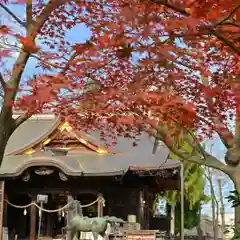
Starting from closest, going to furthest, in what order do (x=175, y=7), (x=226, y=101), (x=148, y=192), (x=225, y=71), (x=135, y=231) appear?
1. (x=175, y=7)
2. (x=226, y=101)
3. (x=225, y=71)
4. (x=135, y=231)
5. (x=148, y=192)

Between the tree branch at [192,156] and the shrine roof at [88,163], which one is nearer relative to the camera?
the tree branch at [192,156]

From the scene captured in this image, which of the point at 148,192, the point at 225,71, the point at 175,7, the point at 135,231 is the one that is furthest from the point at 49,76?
the point at 148,192

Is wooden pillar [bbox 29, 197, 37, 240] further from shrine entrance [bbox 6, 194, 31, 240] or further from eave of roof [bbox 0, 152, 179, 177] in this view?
shrine entrance [bbox 6, 194, 31, 240]

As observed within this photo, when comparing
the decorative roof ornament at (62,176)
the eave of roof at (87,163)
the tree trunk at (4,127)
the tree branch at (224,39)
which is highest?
the eave of roof at (87,163)

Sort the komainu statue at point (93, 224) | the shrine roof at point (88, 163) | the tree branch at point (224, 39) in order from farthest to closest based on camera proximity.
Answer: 1. the shrine roof at point (88, 163)
2. the komainu statue at point (93, 224)
3. the tree branch at point (224, 39)

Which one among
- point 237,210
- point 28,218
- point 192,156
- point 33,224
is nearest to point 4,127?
point 192,156

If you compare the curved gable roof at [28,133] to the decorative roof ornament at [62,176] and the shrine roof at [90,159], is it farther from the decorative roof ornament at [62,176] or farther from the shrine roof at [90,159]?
the decorative roof ornament at [62,176]

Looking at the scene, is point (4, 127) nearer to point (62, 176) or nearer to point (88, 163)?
point (62, 176)

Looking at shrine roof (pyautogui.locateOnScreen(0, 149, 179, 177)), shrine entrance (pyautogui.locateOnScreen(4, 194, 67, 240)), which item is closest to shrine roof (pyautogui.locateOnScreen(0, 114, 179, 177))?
shrine roof (pyautogui.locateOnScreen(0, 149, 179, 177))

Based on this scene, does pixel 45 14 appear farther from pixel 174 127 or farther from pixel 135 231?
pixel 135 231

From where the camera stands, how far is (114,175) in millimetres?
19000

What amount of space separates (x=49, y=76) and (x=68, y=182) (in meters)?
15.0

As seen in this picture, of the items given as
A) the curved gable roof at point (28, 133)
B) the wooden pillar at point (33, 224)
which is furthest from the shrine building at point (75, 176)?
the curved gable roof at point (28, 133)

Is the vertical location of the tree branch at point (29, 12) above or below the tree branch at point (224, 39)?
above
